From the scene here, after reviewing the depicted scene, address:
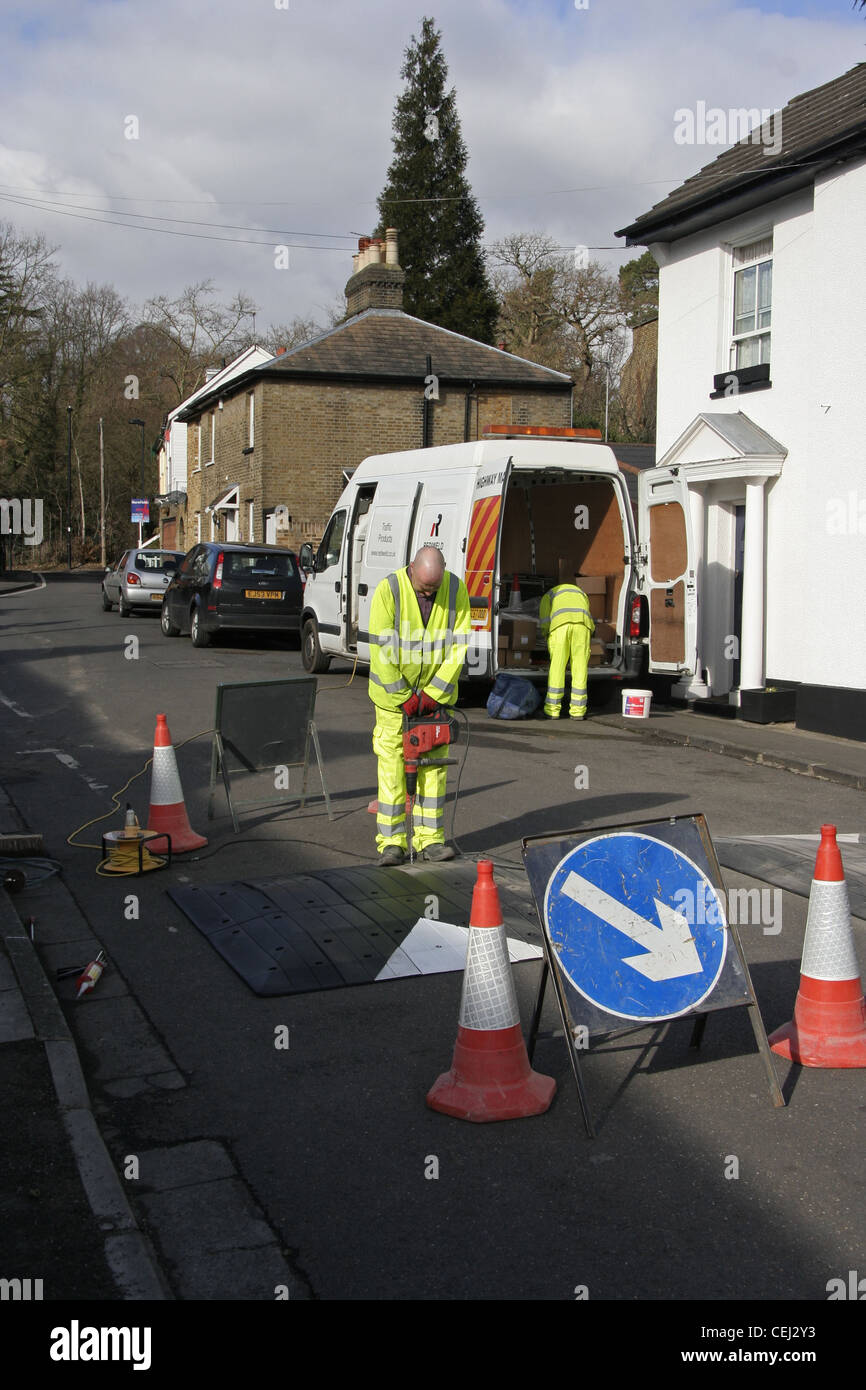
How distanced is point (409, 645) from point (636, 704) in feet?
23.8

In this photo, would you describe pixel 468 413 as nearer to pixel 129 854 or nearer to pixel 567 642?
pixel 567 642

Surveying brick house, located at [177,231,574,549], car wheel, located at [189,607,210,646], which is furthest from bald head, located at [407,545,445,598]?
brick house, located at [177,231,574,549]

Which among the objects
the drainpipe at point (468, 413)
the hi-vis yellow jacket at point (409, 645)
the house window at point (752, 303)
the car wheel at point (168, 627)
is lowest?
the car wheel at point (168, 627)

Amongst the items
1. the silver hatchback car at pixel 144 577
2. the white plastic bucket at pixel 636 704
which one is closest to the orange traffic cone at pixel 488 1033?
the white plastic bucket at pixel 636 704

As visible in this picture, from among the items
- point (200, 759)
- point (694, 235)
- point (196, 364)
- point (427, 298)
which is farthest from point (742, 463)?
point (196, 364)

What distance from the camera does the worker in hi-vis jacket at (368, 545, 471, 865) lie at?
7.32 m

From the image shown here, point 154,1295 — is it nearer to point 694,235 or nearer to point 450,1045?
point 450,1045

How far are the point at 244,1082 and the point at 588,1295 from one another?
177 cm

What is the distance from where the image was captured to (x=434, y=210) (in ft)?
199

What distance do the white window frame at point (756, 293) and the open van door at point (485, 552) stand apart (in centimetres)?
379

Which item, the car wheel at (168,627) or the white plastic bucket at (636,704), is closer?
the white plastic bucket at (636,704)

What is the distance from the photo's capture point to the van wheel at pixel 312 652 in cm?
1764

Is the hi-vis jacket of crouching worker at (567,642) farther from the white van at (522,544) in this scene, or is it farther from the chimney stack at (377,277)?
the chimney stack at (377,277)

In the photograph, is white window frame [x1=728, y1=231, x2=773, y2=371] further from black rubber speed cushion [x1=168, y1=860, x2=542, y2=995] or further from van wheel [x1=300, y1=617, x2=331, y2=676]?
black rubber speed cushion [x1=168, y1=860, x2=542, y2=995]
